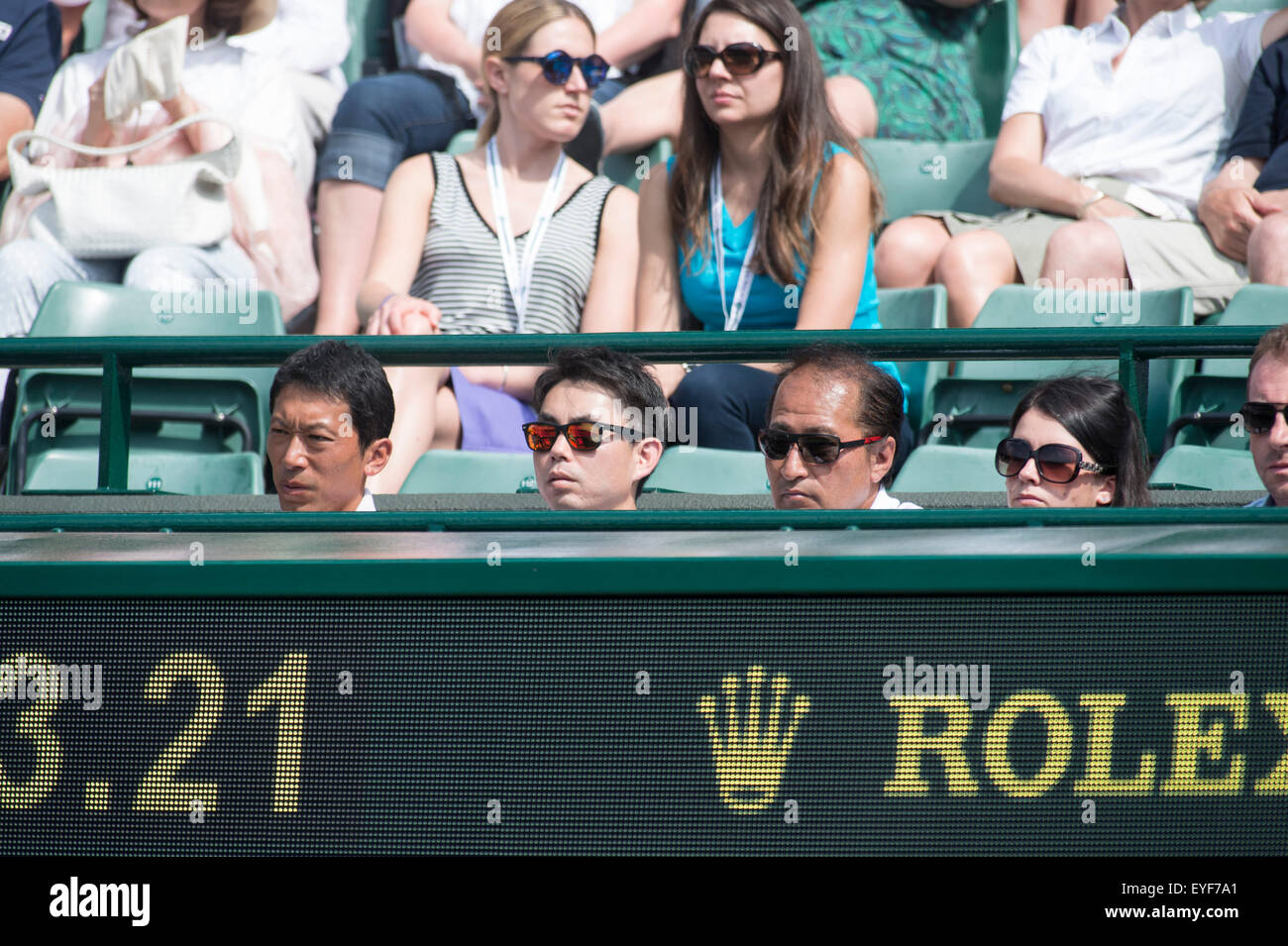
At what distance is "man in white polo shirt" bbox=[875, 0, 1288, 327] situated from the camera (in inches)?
181

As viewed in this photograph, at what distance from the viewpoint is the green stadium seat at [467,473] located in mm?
3795

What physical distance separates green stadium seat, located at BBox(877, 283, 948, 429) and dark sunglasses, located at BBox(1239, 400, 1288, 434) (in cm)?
173

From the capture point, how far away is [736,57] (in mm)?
3840

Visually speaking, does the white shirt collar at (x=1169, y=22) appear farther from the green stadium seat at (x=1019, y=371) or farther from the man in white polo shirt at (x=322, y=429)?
the man in white polo shirt at (x=322, y=429)

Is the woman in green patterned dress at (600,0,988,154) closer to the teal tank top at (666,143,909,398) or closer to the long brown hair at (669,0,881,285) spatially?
the long brown hair at (669,0,881,285)

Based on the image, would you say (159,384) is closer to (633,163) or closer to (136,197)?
(136,197)

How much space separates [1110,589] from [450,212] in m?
2.87

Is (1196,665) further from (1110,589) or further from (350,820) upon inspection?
(350,820)

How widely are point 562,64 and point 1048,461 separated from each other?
2162mm

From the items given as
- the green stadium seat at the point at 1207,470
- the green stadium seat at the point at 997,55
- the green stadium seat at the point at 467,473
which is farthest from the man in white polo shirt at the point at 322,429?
the green stadium seat at the point at 997,55

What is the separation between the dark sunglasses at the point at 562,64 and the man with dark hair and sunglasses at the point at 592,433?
1.51 meters

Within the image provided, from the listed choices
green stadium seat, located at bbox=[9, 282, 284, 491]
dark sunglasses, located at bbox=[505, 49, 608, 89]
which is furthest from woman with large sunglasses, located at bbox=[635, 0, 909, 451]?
green stadium seat, located at bbox=[9, 282, 284, 491]
